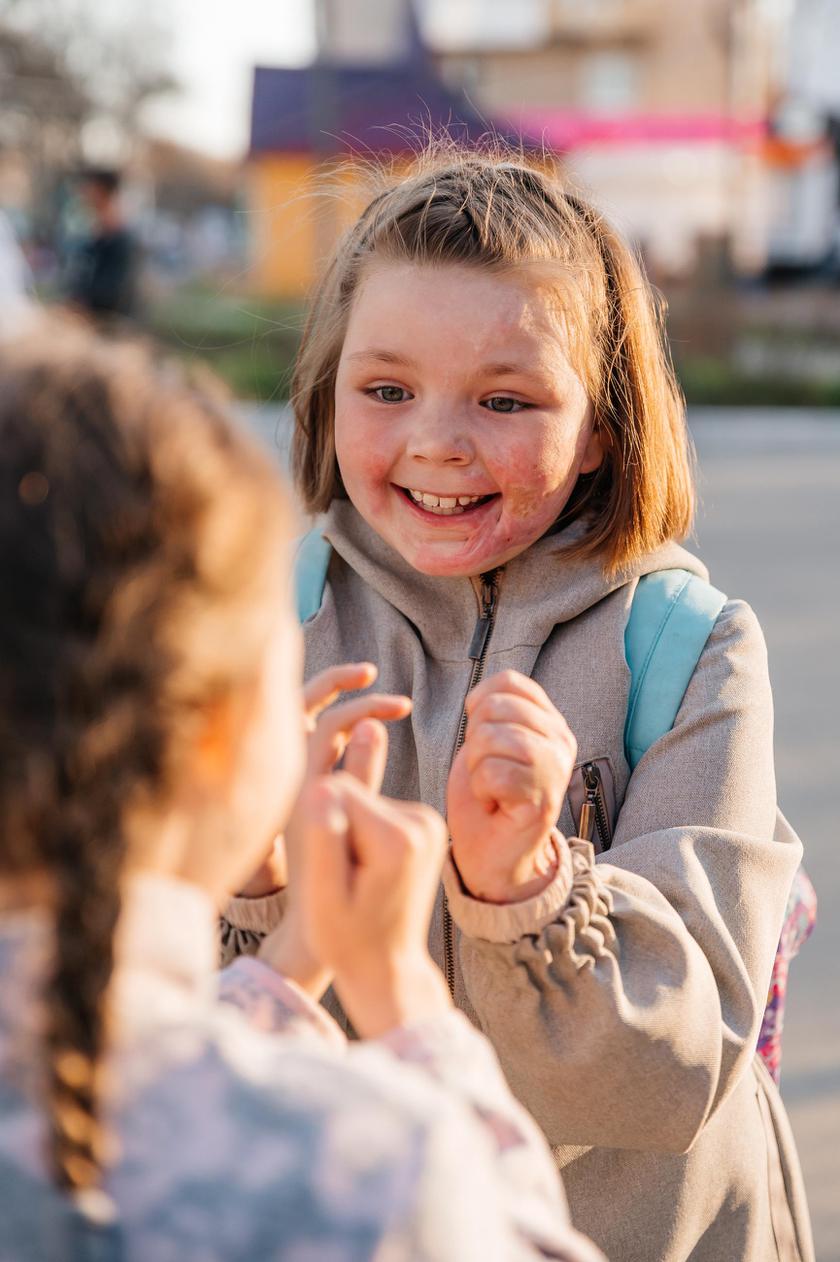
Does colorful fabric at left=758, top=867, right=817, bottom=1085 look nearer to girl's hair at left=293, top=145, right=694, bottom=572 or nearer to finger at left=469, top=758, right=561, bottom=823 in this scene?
girl's hair at left=293, top=145, right=694, bottom=572

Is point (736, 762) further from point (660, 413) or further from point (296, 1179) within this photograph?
point (296, 1179)

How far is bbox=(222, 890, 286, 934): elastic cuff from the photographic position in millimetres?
1530

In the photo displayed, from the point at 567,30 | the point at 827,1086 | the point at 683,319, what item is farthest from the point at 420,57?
the point at 827,1086

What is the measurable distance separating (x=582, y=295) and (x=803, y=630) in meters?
4.86

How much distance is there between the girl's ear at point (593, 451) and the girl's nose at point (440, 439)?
0.54 ft

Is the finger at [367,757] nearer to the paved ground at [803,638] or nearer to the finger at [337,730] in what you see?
the finger at [337,730]

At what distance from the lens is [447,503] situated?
1814 mm

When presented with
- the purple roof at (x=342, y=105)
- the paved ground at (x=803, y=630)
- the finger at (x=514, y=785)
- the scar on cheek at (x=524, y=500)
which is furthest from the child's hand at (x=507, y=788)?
the purple roof at (x=342, y=105)

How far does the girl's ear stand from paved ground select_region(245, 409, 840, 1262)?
27.0 inches

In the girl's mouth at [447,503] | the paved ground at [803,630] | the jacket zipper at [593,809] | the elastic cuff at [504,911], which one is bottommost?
the paved ground at [803,630]

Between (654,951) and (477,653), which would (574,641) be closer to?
(477,653)

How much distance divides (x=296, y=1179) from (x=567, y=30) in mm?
35681

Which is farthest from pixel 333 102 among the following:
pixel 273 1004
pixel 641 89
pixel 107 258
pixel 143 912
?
pixel 641 89

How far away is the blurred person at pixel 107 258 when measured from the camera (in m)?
11.8
